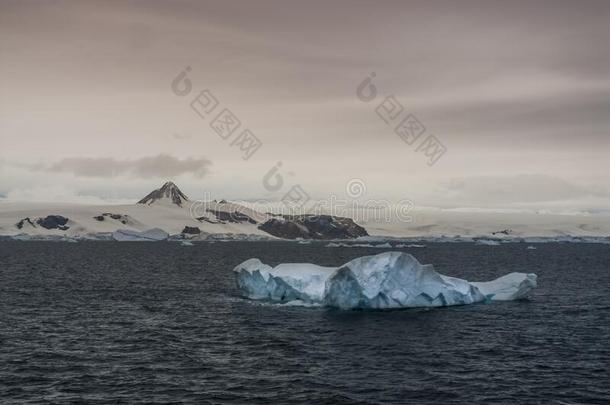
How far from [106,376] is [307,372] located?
10.0m

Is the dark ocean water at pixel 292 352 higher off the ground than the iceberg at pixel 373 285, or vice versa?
the iceberg at pixel 373 285

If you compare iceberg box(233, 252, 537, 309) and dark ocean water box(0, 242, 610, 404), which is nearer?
dark ocean water box(0, 242, 610, 404)

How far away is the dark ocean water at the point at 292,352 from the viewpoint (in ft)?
90.1

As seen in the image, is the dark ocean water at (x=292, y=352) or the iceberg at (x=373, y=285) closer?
the dark ocean water at (x=292, y=352)

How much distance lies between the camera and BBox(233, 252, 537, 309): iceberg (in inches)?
2000

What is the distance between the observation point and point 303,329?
43250 millimetres

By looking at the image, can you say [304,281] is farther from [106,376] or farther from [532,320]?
[106,376]

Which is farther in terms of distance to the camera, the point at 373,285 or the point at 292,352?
the point at 373,285

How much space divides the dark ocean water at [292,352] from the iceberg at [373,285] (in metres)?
1.63

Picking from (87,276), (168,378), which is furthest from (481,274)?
(168,378)

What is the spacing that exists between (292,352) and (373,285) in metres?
17.0

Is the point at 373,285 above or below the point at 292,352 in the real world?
above

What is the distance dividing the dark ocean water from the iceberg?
1626mm

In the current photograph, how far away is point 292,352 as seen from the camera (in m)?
35.8
